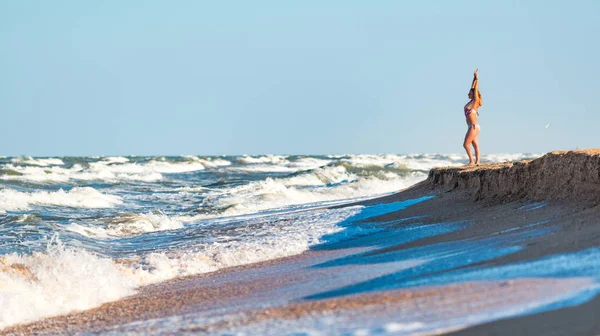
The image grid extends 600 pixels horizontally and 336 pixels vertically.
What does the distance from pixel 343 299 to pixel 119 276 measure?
158 inches

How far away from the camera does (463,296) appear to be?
4.85m

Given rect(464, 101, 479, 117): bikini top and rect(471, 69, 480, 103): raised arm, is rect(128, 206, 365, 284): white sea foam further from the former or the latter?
rect(471, 69, 480, 103): raised arm

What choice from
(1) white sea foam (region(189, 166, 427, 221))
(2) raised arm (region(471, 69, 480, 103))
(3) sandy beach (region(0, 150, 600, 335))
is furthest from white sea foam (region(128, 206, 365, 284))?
(1) white sea foam (region(189, 166, 427, 221))

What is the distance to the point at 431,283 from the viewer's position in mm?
5426

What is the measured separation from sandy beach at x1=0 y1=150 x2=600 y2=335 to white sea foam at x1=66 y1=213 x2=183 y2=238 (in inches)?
250

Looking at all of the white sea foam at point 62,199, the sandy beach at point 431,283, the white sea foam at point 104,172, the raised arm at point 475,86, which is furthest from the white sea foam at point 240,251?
the white sea foam at point 104,172

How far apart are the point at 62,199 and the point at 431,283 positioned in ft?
70.2

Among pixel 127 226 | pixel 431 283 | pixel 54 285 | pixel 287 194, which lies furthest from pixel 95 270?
pixel 287 194

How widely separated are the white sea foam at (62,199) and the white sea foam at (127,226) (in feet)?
21.0

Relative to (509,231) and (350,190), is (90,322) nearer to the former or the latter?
(509,231)

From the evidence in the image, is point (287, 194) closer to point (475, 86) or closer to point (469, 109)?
point (469, 109)

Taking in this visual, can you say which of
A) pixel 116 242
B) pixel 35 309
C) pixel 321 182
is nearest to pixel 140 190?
pixel 321 182

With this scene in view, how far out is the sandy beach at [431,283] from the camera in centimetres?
443

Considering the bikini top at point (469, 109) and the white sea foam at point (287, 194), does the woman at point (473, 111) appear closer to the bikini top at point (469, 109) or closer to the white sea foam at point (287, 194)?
the bikini top at point (469, 109)
